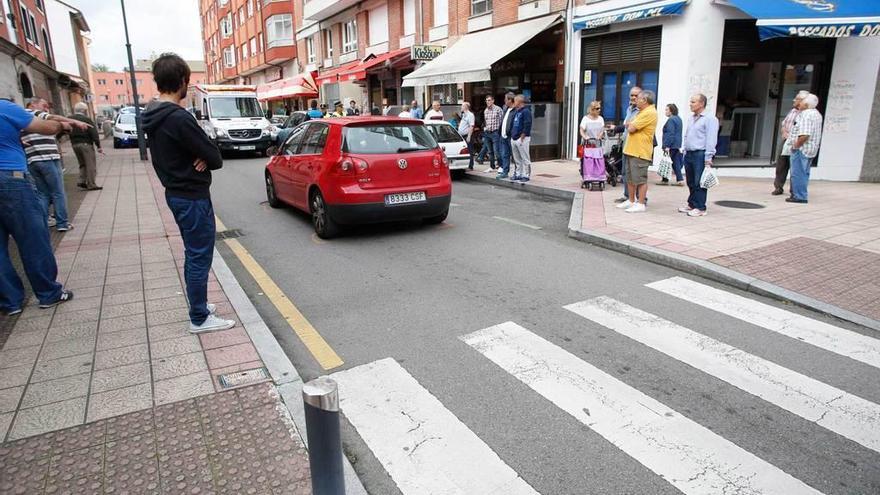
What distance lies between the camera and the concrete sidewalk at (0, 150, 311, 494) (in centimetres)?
270

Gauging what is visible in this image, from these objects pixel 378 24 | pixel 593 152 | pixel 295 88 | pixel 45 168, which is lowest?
pixel 593 152

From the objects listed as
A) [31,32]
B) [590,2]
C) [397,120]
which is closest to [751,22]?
[590,2]

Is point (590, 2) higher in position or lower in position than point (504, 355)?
higher

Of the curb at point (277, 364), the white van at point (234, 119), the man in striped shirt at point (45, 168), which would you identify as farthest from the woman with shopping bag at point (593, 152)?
the white van at point (234, 119)

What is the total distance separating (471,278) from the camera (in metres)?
5.91

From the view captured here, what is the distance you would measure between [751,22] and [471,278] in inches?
414

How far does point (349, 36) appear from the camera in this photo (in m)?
30.4

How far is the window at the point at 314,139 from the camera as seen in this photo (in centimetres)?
782

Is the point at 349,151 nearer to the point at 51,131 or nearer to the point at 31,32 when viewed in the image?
the point at 51,131

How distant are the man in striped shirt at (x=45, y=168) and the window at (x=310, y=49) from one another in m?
29.7

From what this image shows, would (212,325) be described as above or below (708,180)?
below

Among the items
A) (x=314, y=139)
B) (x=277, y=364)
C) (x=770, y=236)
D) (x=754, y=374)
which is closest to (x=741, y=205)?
(x=770, y=236)

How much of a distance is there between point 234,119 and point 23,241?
54.4 feet

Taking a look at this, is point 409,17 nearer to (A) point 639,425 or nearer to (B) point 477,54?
(B) point 477,54
